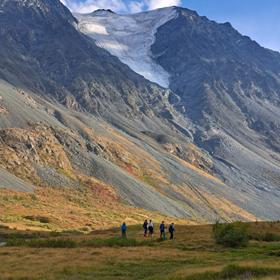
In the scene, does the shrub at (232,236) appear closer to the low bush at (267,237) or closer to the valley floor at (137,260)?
the valley floor at (137,260)

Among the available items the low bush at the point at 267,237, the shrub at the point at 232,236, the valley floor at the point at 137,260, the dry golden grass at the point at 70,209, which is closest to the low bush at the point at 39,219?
the dry golden grass at the point at 70,209

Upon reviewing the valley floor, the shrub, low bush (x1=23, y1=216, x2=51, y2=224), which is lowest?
low bush (x1=23, y1=216, x2=51, y2=224)

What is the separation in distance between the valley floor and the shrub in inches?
33.6

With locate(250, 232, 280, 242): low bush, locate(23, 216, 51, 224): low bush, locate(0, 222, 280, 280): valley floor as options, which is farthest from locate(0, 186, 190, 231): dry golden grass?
locate(250, 232, 280, 242): low bush

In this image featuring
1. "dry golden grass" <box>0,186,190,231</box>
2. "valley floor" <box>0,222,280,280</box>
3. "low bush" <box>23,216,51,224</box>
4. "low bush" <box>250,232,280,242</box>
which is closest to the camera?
"valley floor" <box>0,222,280,280</box>

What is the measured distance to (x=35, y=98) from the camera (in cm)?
19125

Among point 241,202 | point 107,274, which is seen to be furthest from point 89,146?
point 107,274

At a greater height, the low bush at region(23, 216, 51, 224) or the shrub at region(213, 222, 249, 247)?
the shrub at region(213, 222, 249, 247)

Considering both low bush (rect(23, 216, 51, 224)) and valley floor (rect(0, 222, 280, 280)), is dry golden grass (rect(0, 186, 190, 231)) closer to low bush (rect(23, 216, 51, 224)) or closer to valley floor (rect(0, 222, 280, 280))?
low bush (rect(23, 216, 51, 224))

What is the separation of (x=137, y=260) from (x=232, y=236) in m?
12.4

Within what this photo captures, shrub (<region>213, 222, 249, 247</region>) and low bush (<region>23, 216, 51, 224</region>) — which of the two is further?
low bush (<region>23, 216, 51, 224</region>)

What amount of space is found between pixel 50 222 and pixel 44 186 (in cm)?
3384

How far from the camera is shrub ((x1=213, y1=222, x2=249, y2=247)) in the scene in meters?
46.0

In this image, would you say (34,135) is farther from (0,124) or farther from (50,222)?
(50,222)
